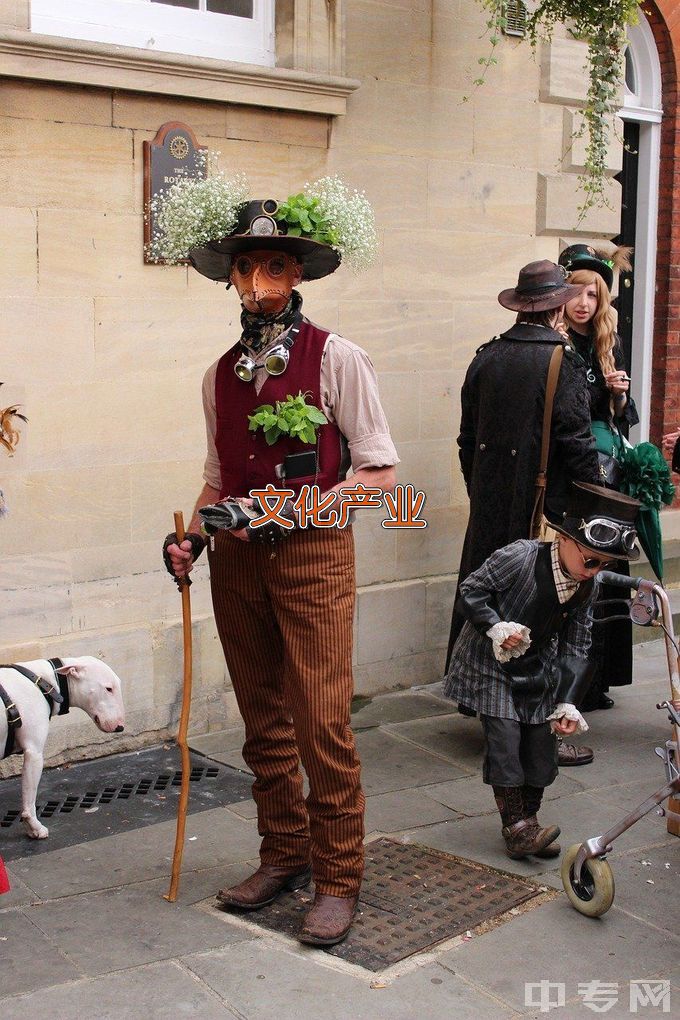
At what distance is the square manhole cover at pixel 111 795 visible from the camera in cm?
510

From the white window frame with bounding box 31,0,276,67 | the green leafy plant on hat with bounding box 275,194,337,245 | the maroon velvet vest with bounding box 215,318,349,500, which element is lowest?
the maroon velvet vest with bounding box 215,318,349,500

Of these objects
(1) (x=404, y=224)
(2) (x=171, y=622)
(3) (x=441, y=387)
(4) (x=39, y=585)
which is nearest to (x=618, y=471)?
(3) (x=441, y=387)

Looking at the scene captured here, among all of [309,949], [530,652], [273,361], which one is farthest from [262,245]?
[309,949]

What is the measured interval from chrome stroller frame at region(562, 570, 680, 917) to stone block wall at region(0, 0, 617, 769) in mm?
2408

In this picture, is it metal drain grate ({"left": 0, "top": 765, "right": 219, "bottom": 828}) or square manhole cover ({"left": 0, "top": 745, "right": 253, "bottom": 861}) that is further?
metal drain grate ({"left": 0, "top": 765, "right": 219, "bottom": 828})

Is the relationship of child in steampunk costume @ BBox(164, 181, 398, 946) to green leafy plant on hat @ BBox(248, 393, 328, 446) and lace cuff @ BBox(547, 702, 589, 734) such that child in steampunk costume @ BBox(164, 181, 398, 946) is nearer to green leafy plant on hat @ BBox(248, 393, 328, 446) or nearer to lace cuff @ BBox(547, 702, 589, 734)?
green leafy plant on hat @ BBox(248, 393, 328, 446)

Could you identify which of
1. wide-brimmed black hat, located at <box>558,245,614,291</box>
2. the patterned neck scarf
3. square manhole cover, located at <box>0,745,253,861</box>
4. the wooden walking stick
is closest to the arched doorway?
wide-brimmed black hat, located at <box>558,245,614,291</box>

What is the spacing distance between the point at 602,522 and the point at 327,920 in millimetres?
1591

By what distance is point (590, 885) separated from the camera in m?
4.38

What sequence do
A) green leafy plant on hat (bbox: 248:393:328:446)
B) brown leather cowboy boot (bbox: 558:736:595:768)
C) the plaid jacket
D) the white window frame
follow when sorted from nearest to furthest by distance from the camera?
green leafy plant on hat (bbox: 248:393:328:446) < the plaid jacket < the white window frame < brown leather cowboy boot (bbox: 558:736:595:768)

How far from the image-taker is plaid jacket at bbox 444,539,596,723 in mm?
4645

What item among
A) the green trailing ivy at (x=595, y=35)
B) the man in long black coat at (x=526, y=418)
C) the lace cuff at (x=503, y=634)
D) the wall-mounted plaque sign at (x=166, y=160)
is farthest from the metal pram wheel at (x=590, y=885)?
the green trailing ivy at (x=595, y=35)

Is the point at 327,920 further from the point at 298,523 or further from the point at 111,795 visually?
the point at 111,795

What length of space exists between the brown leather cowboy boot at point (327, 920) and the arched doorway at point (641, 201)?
18.3ft
